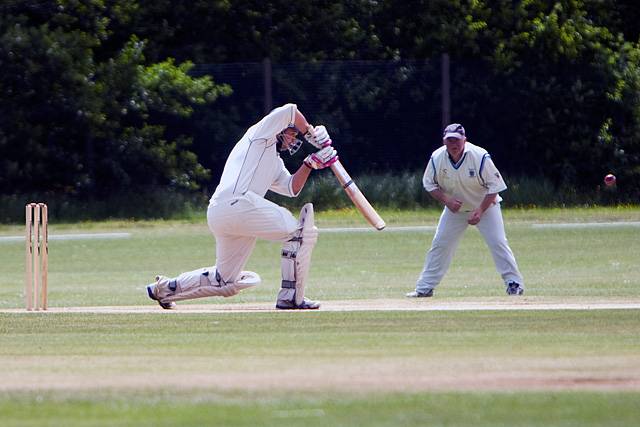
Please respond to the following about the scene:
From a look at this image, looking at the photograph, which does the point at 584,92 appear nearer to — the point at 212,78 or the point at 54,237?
the point at 212,78

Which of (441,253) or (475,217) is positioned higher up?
(475,217)

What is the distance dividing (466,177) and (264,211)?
101 inches

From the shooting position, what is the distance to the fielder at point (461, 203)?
12312 mm

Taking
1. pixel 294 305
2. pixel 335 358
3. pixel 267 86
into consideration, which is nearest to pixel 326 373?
pixel 335 358

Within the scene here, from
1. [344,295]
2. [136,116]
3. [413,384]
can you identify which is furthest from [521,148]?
[413,384]

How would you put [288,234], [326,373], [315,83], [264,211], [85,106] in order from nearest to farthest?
[326,373]
[264,211]
[288,234]
[85,106]
[315,83]

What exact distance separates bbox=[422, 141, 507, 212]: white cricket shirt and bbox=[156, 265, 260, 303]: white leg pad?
2316mm

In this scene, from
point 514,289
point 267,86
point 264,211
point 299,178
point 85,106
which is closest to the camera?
point 264,211

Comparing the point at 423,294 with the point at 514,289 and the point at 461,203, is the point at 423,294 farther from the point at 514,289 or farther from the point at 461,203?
the point at 461,203

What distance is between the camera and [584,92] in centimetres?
2556

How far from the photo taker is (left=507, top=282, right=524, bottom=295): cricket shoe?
12125mm

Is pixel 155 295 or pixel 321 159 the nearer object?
pixel 321 159

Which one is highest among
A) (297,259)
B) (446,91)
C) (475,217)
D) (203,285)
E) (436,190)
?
(446,91)

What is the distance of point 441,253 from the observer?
1248cm
